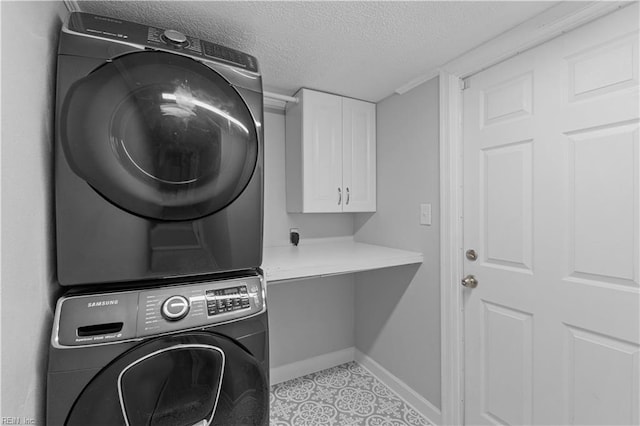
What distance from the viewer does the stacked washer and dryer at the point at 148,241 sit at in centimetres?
80

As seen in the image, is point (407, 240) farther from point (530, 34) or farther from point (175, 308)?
point (175, 308)

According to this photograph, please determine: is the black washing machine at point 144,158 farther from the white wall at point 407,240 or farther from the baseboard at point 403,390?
the baseboard at point 403,390

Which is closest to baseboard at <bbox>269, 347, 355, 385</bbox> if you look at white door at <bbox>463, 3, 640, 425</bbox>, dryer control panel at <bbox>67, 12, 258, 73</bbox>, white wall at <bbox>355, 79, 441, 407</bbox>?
white wall at <bbox>355, 79, 441, 407</bbox>

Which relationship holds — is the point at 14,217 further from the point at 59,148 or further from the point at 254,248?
the point at 254,248

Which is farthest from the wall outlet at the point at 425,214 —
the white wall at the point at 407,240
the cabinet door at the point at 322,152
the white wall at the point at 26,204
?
the white wall at the point at 26,204

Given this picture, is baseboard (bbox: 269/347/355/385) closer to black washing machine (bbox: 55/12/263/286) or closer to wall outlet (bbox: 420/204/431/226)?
wall outlet (bbox: 420/204/431/226)

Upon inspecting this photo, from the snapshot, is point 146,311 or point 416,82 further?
point 416,82

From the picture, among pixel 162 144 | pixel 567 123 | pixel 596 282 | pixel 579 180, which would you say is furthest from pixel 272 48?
pixel 596 282

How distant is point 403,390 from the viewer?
6.45ft

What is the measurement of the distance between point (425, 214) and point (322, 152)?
0.82 m

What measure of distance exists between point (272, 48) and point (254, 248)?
107 centimetres

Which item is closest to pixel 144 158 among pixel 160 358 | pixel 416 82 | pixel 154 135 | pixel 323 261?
pixel 154 135

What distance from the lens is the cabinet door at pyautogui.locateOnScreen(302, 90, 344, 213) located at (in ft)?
6.31

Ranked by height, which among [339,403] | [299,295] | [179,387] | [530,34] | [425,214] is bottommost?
[339,403]
